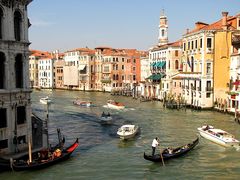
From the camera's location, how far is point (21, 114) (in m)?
14.7

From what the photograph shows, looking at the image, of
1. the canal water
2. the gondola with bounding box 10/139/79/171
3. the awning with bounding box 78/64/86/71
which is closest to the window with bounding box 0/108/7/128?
the gondola with bounding box 10/139/79/171

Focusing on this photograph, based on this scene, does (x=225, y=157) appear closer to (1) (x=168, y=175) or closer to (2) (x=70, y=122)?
(1) (x=168, y=175)

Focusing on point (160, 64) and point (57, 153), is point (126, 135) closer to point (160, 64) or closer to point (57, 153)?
point (57, 153)

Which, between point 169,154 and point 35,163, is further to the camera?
point 169,154

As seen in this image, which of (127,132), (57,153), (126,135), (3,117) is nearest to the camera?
(3,117)

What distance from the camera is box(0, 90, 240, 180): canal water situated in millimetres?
13797

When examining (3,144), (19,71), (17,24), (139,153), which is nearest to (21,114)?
(3,144)

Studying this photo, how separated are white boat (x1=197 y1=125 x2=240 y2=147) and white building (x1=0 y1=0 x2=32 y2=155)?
30.1 feet

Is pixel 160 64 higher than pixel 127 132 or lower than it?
higher

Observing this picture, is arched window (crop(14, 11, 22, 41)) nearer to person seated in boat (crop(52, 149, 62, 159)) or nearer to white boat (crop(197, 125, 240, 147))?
person seated in boat (crop(52, 149, 62, 159))

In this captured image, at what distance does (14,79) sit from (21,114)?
1443mm

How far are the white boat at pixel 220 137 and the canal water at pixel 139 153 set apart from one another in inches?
12.5

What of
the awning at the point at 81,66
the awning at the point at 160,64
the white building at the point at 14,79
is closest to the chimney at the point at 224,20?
the awning at the point at 160,64

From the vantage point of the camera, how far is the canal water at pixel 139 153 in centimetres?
1380
